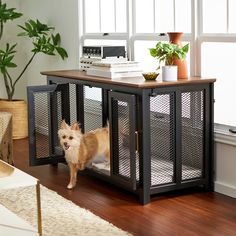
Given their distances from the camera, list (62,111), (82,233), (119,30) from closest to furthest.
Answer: (82,233) → (62,111) → (119,30)

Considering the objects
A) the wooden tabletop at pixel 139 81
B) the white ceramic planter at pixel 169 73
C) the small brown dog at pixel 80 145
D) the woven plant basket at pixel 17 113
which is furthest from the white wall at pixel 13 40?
the white ceramic planter at pixel 169 73

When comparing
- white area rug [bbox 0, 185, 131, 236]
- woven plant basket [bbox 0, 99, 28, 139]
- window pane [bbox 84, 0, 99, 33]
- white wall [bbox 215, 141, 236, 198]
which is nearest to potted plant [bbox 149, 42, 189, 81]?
white wall [bbox 215, 141, 236, 198]

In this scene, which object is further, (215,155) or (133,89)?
(215,155)

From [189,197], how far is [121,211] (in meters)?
0.54

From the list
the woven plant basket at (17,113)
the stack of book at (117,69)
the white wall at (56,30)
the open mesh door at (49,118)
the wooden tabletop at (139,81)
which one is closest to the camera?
the wooden tabletop at (139,81)

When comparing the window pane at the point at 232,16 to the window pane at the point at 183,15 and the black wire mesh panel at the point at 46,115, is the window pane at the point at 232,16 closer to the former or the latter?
the window pane at the point at 183,15

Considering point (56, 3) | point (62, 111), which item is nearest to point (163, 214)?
point (62, 111)

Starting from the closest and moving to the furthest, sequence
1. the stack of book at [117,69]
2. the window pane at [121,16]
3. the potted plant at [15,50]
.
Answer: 1. the stack of book at [117,69]
2. the window pane at [121,16]
3. the potted plant at [15,50]

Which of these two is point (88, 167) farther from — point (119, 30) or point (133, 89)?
point (119, 30)

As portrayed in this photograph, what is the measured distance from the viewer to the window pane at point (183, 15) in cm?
421

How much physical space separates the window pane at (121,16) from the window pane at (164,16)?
471 mm

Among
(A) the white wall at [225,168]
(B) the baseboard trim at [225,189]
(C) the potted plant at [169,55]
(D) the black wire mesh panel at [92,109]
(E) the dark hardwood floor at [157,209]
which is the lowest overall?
(E) the dark hardwood floor at [157,209]

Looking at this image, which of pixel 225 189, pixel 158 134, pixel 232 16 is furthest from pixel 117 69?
pixel 225 189

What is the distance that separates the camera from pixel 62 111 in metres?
4.72
